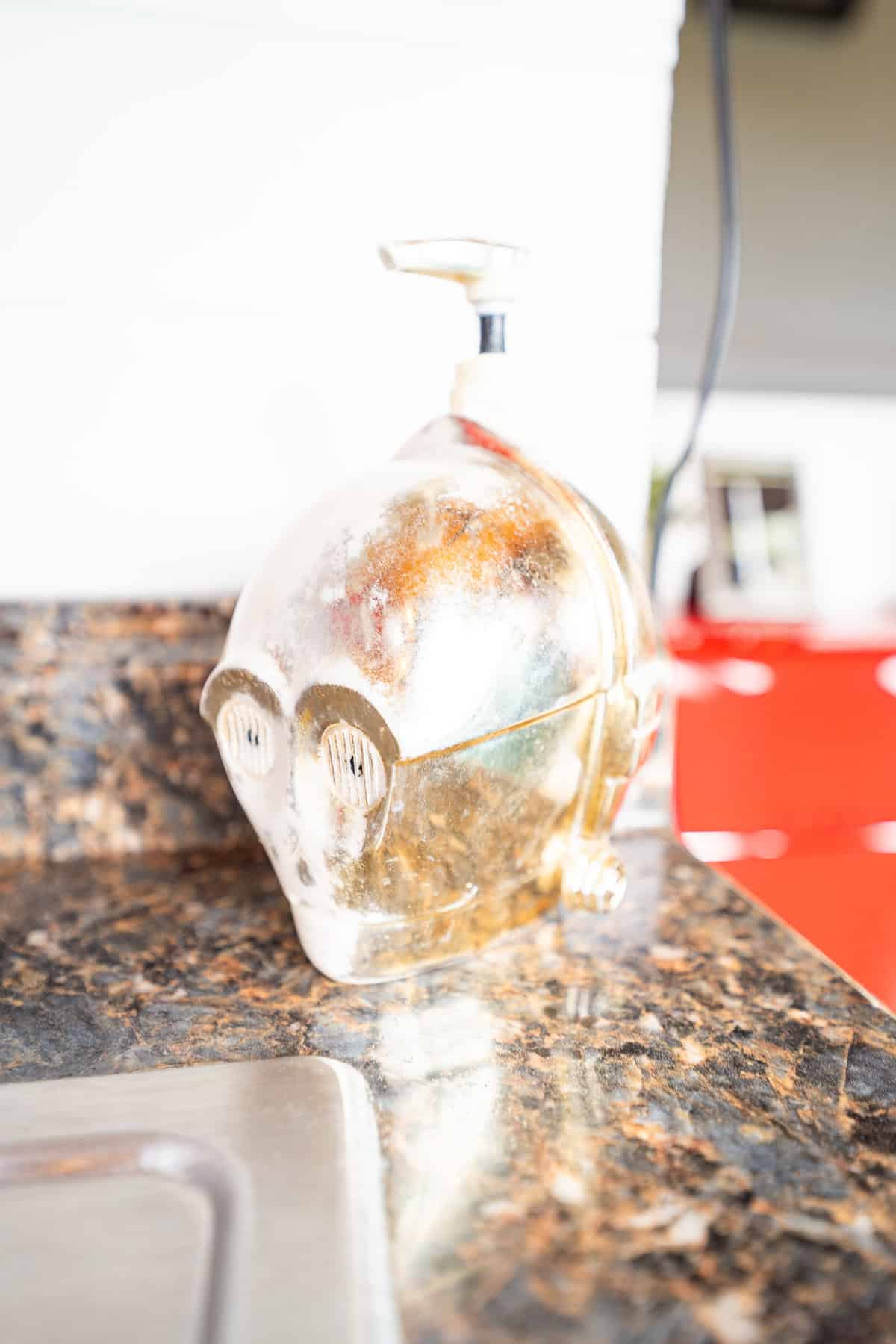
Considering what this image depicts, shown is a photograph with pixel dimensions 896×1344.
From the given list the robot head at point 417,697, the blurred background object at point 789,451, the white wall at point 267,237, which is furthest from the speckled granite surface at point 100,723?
the blurred background object at point 789,451

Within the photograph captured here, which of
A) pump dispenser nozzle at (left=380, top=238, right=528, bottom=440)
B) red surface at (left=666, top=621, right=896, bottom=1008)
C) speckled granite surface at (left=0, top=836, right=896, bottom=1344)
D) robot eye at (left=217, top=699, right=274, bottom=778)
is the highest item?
pump dispenser nozzle at (left=380, top=238, right=528, bottom=440)

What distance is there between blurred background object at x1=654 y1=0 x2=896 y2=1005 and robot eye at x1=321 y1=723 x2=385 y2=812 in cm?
129

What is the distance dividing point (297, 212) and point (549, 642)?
14.4 inches

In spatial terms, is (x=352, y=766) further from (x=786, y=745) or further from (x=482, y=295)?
(x=786, y=745)

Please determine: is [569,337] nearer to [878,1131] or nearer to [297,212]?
[297,212]

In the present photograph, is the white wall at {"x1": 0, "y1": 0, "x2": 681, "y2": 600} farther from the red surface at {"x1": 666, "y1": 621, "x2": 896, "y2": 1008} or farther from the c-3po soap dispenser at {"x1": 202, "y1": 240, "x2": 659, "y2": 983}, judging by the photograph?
the red surface at {"x1": 666, "y1": 621, "x2": 896, "y2": 1008}

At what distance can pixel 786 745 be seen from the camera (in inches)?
72.6

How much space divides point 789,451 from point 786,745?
1.06 metres

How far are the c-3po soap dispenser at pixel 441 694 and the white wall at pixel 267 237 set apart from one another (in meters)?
0.19

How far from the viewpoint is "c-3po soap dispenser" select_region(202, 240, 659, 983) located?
1.21ft

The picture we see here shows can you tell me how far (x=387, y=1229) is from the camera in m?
0.28

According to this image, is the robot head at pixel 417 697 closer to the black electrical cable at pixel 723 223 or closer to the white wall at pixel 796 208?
the black electrical cable at pixel 723 223

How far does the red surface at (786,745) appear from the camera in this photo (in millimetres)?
1777

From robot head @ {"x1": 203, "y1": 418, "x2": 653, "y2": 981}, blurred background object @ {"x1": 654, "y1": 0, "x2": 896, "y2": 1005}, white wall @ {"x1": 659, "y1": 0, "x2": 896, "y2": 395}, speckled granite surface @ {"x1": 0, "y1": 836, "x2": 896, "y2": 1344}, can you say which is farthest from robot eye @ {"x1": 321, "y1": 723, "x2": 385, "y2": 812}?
white wall @ {"x1": 659, "y1": 0, "x2": 896, "y2": 395}
